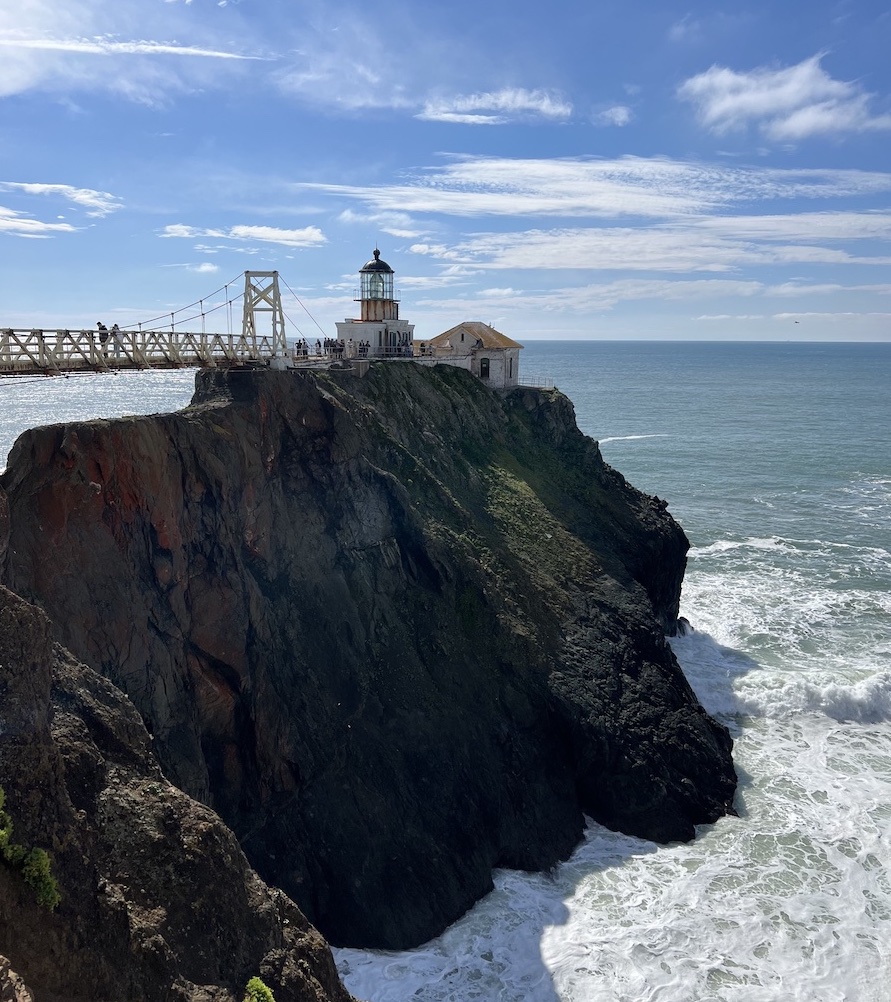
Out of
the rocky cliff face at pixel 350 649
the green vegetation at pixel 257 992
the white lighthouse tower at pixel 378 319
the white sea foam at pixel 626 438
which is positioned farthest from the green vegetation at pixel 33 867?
the white sea foam at pixel 626 438

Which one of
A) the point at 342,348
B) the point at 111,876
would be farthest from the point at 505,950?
the point at 342,348

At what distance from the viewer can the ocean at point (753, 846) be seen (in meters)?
23.2

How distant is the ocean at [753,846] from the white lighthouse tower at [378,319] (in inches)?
754

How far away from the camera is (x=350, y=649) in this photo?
2912cm

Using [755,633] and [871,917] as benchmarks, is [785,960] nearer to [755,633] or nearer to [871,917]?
[871,917]

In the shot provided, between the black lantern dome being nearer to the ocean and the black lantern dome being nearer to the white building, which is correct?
the white building

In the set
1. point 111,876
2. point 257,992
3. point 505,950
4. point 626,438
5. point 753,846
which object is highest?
point 626,438

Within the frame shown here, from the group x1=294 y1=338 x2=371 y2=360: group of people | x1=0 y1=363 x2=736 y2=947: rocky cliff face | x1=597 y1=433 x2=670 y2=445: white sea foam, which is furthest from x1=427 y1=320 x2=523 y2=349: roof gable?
x1=597 y1=433 x2=670 y2=445: white sea foam

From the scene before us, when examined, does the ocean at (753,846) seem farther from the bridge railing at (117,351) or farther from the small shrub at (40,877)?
the small shrub at (40,877)

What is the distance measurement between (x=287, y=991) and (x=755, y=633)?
3710 centimetres

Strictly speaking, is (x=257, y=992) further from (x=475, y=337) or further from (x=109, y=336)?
(x=475, y=337)

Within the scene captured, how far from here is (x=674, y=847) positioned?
95.4 ft

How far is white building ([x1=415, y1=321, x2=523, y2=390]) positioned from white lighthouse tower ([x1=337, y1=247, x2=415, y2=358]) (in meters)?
1.65

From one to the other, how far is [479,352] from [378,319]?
668cm
